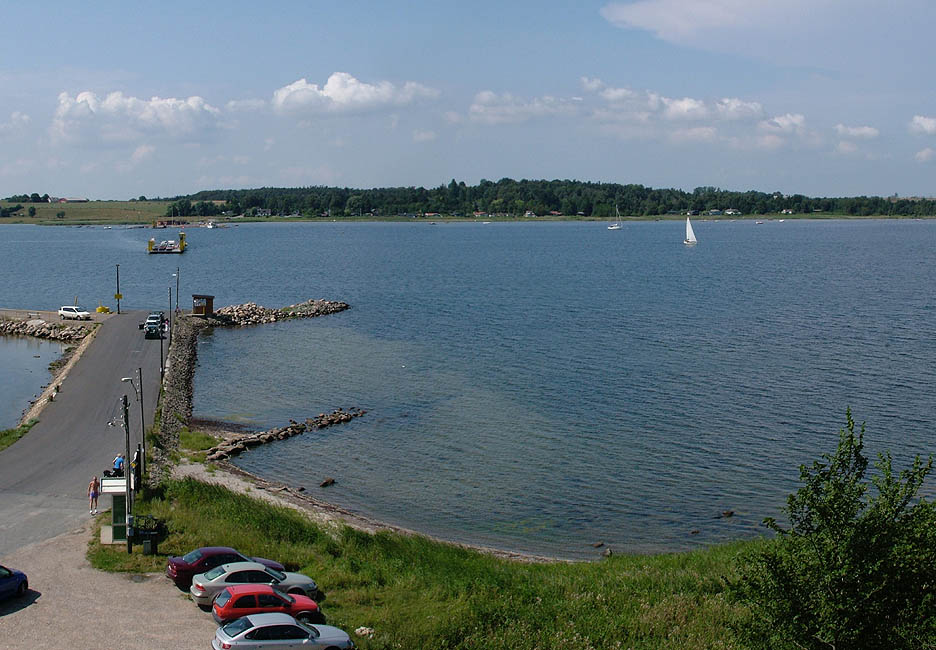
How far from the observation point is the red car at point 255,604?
19.0 metres

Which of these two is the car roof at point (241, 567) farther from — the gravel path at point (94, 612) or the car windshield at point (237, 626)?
the car windshield at point (237, 626)

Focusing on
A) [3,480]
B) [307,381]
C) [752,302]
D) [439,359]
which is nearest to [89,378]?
[307,381]

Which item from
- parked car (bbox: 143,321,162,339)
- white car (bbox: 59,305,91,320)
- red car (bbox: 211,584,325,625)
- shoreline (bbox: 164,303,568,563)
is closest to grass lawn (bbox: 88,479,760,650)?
red car (bbox: 211,584,325,625)

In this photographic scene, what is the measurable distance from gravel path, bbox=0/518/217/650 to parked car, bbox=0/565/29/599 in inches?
9.0

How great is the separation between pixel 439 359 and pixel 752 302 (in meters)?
43.2

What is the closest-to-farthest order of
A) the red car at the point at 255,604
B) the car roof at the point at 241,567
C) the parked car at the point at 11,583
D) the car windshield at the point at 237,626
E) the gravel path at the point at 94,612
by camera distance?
1. the car windshield at the point at 237,626
2. the gravel path at the point at 94,612
3. the red car at the point at 255,604
4. the parked car at the point at 11,583
5. the car roof at the point at 241,567

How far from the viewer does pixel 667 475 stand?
119 feet

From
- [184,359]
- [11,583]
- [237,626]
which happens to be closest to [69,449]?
[11,583]

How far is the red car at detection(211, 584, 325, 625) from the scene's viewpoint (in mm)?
19000

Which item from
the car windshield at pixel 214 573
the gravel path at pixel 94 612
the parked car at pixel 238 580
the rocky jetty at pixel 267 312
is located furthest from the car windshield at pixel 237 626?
the rocky jetty at pixel 267 312

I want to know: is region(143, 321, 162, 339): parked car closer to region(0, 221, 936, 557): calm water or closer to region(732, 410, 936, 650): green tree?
region(0, 221, 936, 557): calm water

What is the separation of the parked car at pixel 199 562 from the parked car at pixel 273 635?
356 cm

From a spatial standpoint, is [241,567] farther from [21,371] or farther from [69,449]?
[21,371]

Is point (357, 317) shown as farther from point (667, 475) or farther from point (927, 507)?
point (927, 507)
